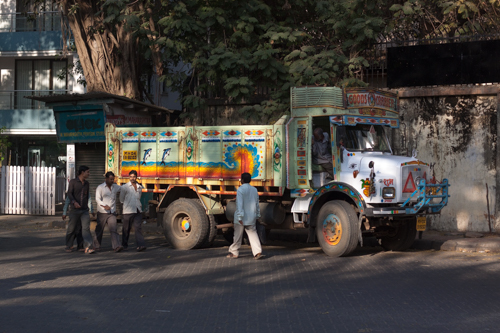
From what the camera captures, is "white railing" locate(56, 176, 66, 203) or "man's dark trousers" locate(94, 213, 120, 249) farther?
"white railing" locate(56, 176, 66, 203)

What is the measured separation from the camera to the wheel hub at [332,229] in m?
11.9

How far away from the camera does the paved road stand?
6699mm

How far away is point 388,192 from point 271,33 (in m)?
7.11

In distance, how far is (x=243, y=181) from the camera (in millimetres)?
11883

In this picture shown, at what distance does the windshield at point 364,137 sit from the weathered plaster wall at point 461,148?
8.94 feet

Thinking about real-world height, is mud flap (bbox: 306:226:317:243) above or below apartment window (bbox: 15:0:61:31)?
below

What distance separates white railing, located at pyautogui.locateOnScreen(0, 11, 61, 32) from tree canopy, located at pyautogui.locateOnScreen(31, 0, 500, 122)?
8.50 meters

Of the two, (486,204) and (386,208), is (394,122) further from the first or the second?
(486,204)

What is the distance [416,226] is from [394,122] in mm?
2459

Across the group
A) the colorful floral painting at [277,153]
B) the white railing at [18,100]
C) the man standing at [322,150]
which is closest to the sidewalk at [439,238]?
the man standing at [322,150]

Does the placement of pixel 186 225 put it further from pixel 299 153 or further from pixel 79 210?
pixel 299 153

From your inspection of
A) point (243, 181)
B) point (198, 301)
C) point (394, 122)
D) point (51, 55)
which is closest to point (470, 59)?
point (394, 122)

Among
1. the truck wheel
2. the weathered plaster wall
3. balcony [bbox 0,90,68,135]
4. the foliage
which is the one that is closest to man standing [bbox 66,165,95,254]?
the truck wheel

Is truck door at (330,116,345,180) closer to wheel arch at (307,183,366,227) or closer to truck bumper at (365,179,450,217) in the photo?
wheel arch at (307,183,366,227)
